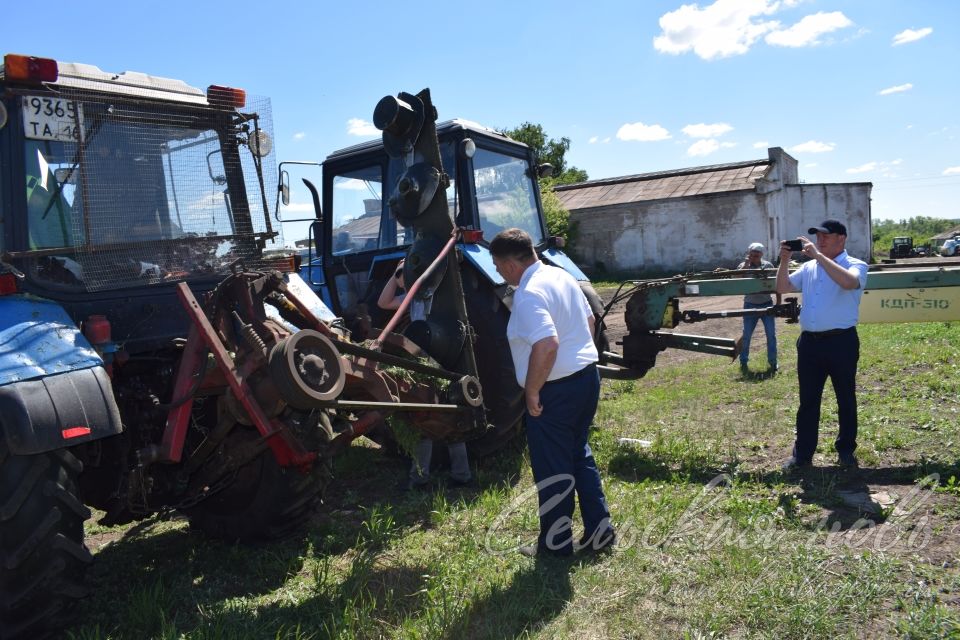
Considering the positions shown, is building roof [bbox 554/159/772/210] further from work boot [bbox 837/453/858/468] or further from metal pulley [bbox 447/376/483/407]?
metal pulley [bbox 447/376/483/407]

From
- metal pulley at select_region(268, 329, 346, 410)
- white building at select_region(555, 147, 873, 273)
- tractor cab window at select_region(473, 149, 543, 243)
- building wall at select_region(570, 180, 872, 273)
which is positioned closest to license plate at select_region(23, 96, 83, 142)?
metal pulley at select_region(268, 329, 346, 410)

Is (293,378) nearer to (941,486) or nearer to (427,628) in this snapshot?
(427,628)

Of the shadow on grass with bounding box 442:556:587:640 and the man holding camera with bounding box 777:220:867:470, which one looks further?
the man holding camera with bounding box 777:220:867:470

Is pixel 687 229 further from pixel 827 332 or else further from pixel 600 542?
pixel 600 542

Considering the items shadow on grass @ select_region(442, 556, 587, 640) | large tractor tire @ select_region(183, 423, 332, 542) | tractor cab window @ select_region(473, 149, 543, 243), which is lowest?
shadow on grass @ select_region(442, 556, 587, 640)

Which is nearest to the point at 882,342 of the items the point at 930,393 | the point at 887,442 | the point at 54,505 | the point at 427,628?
the point at 930,393

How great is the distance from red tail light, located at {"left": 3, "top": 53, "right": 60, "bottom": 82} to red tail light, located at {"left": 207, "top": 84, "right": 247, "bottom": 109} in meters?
0.97

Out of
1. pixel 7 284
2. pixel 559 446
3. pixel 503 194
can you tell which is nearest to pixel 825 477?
pixel 559 446

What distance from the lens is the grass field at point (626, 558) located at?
3.07 m

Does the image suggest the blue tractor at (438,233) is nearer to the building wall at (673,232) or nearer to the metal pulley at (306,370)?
the metal pulley at (306,370)

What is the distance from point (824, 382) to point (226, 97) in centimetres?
417

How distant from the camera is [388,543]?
13.4ft

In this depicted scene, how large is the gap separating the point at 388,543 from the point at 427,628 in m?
1.02

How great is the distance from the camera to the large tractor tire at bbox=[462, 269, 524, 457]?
516 centimetres
